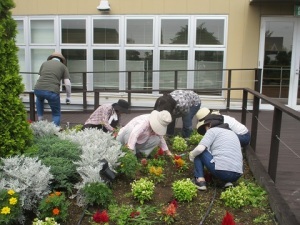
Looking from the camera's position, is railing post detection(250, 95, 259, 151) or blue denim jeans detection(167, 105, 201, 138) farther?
blue denim jeans detection(167, 105, 201, 138)

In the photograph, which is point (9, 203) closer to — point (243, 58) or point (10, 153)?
point (10, 153)

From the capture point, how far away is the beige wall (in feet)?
30.9

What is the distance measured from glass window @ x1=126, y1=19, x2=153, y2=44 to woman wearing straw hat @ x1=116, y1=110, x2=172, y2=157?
19.3 ft

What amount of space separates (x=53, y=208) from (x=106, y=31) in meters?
8.00

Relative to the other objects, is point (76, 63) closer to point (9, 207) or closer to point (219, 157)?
point (219, 157)

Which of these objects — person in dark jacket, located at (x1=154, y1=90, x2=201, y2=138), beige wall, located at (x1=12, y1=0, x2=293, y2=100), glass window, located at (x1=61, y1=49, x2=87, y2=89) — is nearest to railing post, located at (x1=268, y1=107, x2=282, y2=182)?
person in dark jacket, located at (x1=154, y1=90, x2=201, y2=138)

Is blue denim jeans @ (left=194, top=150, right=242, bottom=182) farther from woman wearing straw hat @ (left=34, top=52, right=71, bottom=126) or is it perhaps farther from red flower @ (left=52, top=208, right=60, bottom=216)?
woman wearing straw hat @ (left=34, top=52, right=71, bottom=126)

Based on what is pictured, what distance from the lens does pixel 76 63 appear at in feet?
35.4

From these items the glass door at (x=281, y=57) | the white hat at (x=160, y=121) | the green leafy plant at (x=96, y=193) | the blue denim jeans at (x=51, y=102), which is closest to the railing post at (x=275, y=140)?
the white hat at (x=160, y=121)

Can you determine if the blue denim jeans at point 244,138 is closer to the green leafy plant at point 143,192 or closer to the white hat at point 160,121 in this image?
the white hat at point 160,121

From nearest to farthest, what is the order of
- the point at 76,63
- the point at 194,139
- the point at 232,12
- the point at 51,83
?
the point at 194,139
the point at 51,83
the point at 232,12
the point at 76,63

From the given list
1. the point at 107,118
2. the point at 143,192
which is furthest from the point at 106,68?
the point at 143,192

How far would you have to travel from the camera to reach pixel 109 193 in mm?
3395

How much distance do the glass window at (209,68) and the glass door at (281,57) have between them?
1.12 meters
